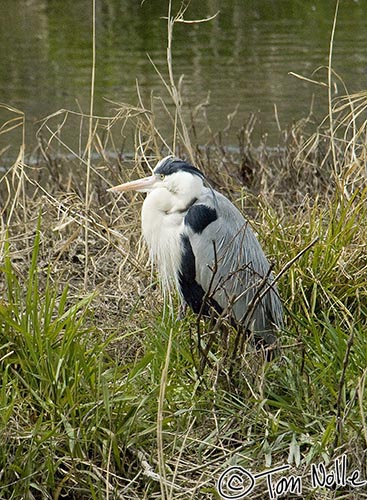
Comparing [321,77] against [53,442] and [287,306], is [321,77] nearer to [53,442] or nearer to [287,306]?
[287,306]

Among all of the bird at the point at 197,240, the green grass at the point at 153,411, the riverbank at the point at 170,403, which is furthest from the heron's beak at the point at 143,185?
the green grass at the point at 153,411

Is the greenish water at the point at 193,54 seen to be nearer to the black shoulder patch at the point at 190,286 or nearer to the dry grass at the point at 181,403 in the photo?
the black shoulder patch at the point at 190,286

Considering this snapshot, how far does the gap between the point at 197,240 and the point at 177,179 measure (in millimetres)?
269

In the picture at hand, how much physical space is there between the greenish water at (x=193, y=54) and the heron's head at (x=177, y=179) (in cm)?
358

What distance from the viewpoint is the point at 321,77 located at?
33.8 feet

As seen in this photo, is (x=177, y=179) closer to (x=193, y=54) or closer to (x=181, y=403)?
(x=181, y=403)

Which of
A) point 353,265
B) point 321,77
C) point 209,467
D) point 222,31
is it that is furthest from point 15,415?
point 222,31

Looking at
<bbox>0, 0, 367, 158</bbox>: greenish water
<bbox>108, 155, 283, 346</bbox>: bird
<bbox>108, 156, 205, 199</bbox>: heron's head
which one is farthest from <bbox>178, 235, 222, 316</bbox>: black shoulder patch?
<bbox>0, 0, 367, 158</bbox>: greenish water

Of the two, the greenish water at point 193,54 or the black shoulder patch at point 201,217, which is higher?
the black shoulder patch at point 201,217

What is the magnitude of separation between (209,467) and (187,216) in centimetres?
119

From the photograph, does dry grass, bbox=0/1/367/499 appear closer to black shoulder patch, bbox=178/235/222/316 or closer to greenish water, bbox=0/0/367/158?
black shoulder patch, bbox=178/235/222/316

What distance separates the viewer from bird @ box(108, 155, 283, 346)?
13.0ft

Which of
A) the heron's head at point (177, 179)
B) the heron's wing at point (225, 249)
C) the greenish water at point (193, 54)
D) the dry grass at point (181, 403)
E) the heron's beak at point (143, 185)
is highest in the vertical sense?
the heron's head at point (177, 179)

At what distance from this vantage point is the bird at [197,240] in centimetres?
397
